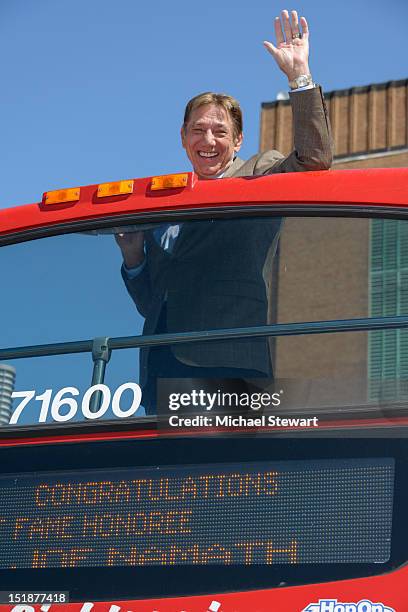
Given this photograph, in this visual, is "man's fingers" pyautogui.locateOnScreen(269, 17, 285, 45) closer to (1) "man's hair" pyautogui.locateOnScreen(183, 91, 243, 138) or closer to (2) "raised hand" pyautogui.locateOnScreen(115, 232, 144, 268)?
(1) "man's hair" pyautogui.locateOnScreen(183, 91, 243, 138)

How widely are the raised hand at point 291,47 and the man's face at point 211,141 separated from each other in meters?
0.51

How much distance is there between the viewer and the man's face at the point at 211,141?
187 inches

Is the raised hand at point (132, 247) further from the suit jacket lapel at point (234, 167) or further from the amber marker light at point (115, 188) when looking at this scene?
the suit jacket lapel at point (234, 167)

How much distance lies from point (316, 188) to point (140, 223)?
757 mm

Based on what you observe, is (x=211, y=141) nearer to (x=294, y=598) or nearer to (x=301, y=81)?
(x=301, y=81)

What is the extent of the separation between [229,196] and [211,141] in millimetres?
648

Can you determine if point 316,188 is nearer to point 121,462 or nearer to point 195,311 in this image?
point 195,311

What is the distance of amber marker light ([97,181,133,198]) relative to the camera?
4383 millimetres

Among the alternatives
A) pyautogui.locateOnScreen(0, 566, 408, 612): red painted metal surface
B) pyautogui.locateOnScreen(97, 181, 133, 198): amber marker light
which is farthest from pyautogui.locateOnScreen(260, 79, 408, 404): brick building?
pyautogui.locateOnScreen(97, 181, 133, 198): amber marker light

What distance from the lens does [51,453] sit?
3.82m

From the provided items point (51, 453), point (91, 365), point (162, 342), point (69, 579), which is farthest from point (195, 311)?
point (69, 579)

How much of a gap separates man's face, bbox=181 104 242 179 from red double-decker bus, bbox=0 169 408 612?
46 cm

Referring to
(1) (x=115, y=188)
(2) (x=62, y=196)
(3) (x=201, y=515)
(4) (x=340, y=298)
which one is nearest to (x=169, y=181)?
(1) (x=115, y=188)

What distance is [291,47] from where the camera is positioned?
14.3 ft
